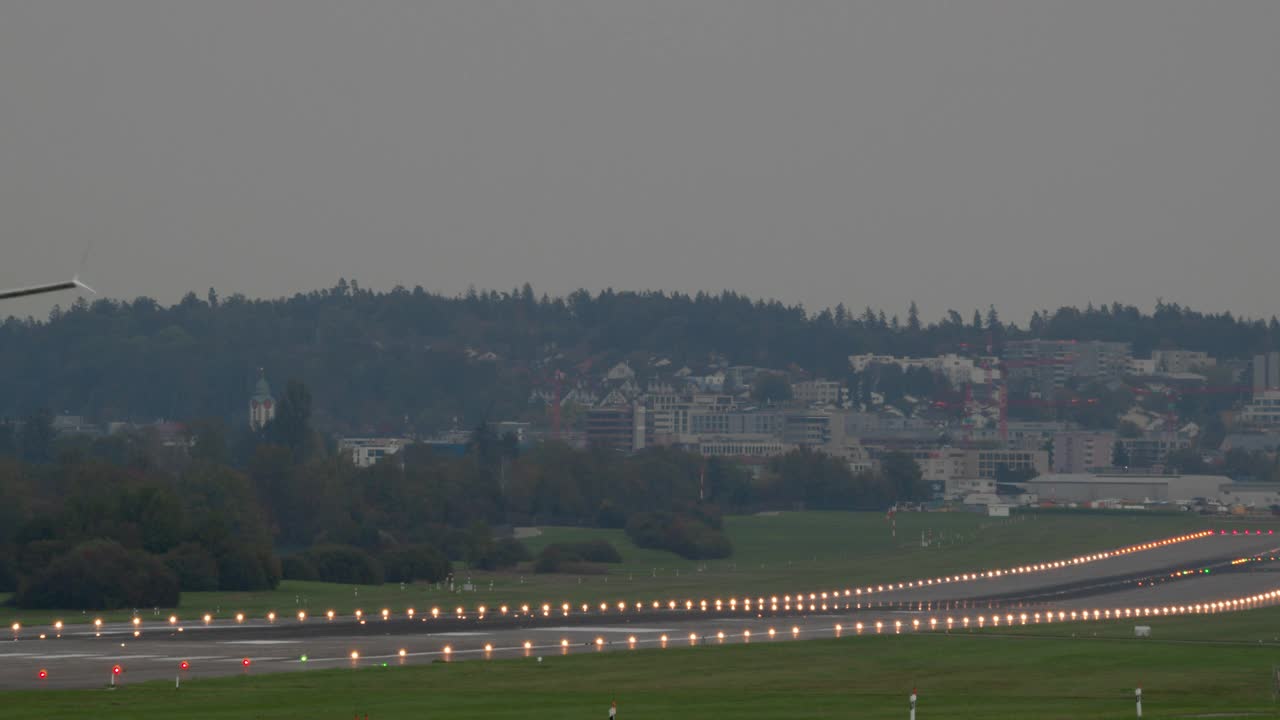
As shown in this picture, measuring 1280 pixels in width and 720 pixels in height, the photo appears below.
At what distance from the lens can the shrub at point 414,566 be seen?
477ft

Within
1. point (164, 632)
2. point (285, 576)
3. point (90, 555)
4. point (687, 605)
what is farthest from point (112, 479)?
point (164, 632)

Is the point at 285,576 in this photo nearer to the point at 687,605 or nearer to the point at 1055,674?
the point at 687,605

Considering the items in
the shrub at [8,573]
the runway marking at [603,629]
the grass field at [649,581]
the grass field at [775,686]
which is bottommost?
the grass field at [649,581]

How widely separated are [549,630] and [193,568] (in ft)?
115

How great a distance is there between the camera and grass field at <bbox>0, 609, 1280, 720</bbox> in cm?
6153

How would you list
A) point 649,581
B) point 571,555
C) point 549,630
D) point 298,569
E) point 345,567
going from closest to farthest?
point 549,630 < point 298,569 < point 345,567 < point 649,581 < point 571,555

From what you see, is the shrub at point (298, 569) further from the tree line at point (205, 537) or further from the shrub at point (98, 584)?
the shrub at point (98, 584)

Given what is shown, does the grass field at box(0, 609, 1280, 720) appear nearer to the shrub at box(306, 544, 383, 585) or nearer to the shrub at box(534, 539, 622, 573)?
the shrub at box(306, 544, 383, 585)

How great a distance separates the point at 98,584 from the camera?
11288cm

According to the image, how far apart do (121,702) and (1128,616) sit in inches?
2328

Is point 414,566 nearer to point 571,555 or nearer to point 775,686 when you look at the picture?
point 571,555

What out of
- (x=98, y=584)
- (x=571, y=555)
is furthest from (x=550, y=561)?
(x=98, y=584)

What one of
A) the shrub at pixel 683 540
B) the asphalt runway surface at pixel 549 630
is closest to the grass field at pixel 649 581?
the shrub at pixel 683 540

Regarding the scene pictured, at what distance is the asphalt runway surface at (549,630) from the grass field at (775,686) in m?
3.76
